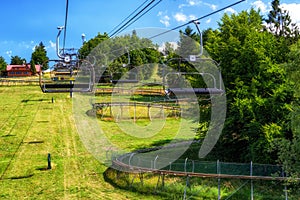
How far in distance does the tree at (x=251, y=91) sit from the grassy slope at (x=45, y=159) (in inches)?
364

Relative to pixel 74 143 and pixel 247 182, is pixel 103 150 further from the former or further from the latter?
pixel 247 182

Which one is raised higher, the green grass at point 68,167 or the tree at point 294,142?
the tree at point 294,142

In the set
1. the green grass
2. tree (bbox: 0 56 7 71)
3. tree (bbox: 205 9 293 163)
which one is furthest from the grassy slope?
tree (bbox: 0 56 7 71)

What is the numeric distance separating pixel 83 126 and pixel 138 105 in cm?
1022

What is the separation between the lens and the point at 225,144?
28.5m

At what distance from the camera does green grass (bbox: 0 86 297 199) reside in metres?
20.0

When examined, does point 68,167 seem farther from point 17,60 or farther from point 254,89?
point 17,60

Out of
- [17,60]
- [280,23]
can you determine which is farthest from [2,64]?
[280,23]

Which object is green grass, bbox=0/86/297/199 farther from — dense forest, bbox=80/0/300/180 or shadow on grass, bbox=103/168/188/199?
dense forest, bbox=80/0/300/180

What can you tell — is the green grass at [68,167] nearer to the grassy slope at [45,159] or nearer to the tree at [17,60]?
the grassy slope at [45,159]

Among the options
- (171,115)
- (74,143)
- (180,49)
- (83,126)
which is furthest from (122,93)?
(74,143)

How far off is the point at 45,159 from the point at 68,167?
10.3ft

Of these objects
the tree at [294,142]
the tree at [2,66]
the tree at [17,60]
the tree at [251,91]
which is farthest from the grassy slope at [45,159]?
the tree at [17,60]

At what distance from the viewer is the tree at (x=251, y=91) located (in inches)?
922
